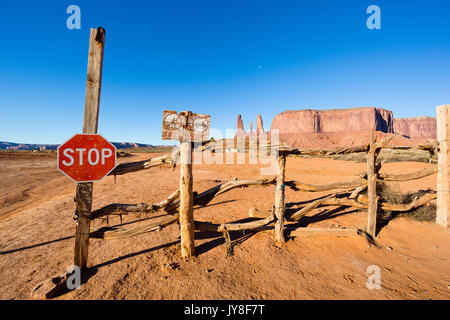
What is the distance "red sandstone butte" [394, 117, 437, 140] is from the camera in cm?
9588

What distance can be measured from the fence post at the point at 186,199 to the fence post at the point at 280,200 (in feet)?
5.64

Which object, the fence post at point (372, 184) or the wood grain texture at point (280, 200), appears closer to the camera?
the wood grain texture at point (280, 200)

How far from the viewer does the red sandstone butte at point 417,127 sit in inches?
3775

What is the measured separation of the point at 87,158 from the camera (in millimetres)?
2520

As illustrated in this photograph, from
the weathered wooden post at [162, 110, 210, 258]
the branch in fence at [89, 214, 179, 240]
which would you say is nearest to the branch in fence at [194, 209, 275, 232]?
the weathered wooden post at [162, 110, 210, 258]

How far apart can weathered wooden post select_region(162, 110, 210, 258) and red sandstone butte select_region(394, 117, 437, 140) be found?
132 metres

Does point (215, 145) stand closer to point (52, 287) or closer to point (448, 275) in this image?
point (52, 287)

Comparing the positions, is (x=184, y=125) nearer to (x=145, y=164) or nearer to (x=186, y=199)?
(x=145, y=164)

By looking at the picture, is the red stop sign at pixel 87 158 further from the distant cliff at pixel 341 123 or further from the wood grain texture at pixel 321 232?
the distant cliff at pixel 341 123

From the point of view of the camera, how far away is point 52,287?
91.4 inches

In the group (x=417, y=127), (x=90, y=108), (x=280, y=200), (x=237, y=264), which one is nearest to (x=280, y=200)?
(x=280, y=200)

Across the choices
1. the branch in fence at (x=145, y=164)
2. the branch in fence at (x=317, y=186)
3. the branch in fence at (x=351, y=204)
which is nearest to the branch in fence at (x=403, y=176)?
the branch in fence at (x=317, y=186)

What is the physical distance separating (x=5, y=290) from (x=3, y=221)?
4.10 m
